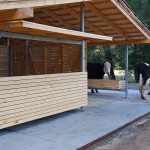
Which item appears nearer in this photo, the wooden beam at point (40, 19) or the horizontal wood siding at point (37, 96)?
the horizontal wood siding at point (37, 96)

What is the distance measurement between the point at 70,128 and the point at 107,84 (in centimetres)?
574

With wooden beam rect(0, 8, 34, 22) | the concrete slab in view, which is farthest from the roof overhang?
wooden beam rect(0, 8, 34, 22)

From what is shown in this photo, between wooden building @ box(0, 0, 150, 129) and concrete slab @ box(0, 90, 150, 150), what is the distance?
10.6 inches

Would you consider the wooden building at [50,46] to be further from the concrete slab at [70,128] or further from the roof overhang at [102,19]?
the concrete slab at [70,128]

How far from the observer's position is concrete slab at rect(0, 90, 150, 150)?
5832 mm

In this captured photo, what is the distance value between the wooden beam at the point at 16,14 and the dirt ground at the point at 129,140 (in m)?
2.77

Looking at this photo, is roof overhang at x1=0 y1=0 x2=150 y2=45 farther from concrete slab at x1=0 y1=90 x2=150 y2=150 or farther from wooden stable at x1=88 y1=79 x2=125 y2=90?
concrete slab at x1=0 y1=90 x2=150 y2=150

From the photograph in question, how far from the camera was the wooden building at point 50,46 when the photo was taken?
6.20 meters

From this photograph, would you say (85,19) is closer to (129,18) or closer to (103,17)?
(103,17)

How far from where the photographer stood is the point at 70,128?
7051mm

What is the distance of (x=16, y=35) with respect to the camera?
7059 millimetres

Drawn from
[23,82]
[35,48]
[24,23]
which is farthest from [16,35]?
[35,48]

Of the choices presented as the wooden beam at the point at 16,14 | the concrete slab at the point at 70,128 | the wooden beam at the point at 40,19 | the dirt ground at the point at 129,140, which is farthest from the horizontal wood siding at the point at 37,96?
the wooden beam at the point at 40,19

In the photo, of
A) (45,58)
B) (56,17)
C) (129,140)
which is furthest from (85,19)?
(129,140)
